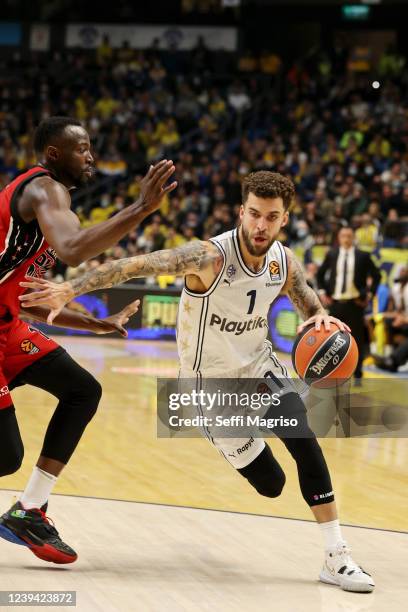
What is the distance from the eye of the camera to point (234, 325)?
15.7ft

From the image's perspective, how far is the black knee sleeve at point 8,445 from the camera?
4.52 m

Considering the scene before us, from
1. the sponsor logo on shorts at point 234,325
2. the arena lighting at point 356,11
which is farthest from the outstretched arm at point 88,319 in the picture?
the arena lighting at point 356,11

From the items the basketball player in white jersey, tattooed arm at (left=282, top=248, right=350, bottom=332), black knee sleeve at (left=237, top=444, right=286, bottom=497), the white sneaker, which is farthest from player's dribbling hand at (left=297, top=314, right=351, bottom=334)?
the white sneaker

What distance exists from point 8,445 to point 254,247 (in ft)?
4.82

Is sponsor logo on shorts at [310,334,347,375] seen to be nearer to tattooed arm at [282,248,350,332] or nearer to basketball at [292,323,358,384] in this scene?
basketball at [292,323,358,384]

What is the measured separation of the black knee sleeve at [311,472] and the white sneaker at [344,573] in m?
0.24

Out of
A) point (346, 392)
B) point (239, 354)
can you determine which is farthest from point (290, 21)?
point (239, 354)

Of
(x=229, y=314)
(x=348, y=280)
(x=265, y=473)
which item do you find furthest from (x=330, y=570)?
(x=348, y=280)

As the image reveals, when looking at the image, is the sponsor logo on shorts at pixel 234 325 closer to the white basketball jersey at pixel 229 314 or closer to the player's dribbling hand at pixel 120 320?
the white basketball jersey at pixel 229 314

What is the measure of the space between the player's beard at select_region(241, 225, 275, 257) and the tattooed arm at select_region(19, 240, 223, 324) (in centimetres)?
14

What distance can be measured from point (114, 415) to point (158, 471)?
2.46 m

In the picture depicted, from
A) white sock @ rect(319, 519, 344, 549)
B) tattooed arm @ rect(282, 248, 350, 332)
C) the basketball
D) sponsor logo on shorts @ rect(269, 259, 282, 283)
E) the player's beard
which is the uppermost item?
the player's beard

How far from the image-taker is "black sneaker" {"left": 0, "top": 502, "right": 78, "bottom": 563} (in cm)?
473

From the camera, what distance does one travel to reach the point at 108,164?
75.1 feet
